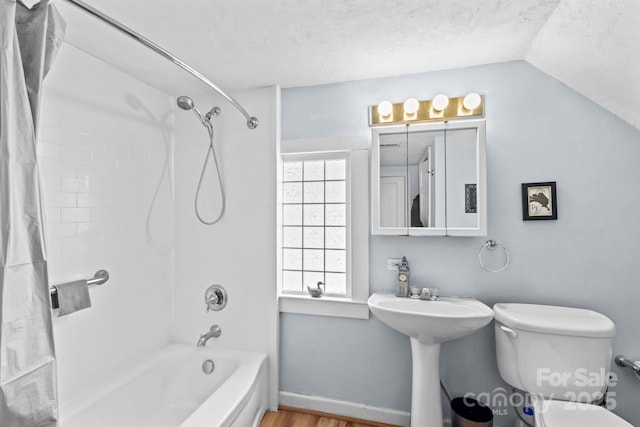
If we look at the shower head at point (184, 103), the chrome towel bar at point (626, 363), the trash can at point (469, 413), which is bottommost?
the trash can at point (469, 413)

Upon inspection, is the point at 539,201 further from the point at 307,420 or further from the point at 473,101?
the point at 307,420

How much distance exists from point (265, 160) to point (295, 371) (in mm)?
1506

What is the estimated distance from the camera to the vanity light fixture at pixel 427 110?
74.8 inches

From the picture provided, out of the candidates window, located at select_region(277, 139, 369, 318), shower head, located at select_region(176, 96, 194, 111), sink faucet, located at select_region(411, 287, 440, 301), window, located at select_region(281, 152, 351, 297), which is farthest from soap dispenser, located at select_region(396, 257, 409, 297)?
shower head, located at select_region(176, 96, 194, 111)

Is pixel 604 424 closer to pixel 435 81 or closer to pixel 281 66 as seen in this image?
pixel 435 81

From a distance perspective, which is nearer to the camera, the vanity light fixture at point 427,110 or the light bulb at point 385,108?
the vanity light fixture at point 427,110

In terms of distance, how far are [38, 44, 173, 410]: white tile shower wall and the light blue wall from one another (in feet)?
3.18

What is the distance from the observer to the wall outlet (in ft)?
6.70

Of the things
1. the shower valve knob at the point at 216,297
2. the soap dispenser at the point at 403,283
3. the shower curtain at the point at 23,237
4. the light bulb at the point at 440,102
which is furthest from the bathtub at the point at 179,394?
the light bulb at the point at 440,102

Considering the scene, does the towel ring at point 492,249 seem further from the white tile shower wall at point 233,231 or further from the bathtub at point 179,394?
the bathtub at point 179,394

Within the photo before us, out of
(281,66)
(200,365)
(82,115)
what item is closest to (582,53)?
(281,66)

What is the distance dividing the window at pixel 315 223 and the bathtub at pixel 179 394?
25.0 inches

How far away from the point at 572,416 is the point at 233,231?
2.10 metres

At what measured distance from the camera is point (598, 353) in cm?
151
